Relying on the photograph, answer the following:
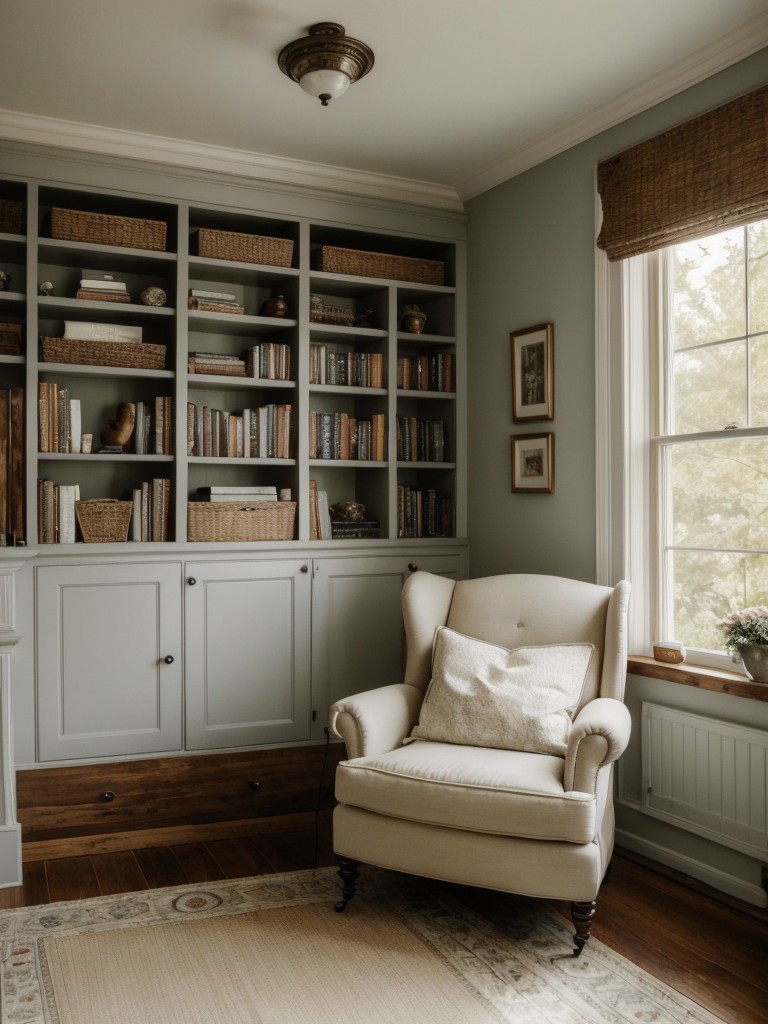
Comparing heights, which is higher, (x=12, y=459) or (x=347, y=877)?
(x=12, y=459)

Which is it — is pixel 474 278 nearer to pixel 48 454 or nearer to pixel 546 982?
pixel 48 454

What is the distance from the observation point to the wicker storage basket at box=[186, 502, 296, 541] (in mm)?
3582

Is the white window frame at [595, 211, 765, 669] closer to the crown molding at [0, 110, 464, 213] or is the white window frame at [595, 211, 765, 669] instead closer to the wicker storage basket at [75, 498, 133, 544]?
the crown molding at [0, 110, 464, 213]

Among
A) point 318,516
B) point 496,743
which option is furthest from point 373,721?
point 318,516

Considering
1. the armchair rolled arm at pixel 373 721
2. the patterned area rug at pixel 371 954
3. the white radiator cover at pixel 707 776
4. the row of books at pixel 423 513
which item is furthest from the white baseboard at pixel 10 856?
the white radiator cover at pixel 707 776

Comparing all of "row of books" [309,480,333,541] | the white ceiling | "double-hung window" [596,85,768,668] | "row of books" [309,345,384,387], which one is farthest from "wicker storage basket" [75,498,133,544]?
"double-hung window" [596,85,768,668]

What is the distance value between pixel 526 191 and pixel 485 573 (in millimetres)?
1630

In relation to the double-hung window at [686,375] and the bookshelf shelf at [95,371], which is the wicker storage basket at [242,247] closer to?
the bookshelf shelf at [95,371]

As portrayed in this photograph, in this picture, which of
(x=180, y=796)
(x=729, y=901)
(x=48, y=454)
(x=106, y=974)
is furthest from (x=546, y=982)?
(x=48, y=454)

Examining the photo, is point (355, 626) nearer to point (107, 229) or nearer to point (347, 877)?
point (347, 877)

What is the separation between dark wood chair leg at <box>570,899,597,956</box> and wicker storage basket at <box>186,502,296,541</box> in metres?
1.86

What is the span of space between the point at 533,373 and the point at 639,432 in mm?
594

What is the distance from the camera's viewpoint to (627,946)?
2.55 m

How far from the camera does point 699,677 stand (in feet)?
9.53
